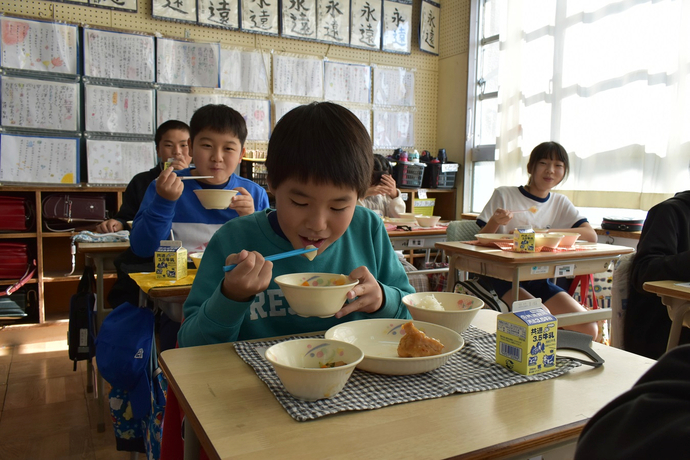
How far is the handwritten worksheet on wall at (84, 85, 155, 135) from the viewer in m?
4.03

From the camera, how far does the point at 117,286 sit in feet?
6.16

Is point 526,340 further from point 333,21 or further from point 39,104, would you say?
point 333,21

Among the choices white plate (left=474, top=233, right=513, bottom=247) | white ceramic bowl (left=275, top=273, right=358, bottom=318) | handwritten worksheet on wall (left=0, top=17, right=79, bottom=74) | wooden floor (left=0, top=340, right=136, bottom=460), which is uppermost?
handwritten worksheet on wall (left=0, top=17, right=79, bottom=74)

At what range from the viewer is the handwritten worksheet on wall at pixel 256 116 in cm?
463

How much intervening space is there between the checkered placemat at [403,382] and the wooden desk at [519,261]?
5.59ft

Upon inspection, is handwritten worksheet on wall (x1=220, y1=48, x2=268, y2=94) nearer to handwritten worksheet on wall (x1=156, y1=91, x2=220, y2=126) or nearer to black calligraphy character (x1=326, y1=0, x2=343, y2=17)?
handwritten worksheet on wall (x1=156, y1=91, x2=220, y2=126)

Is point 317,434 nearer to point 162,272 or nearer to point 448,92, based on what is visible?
point 162,272

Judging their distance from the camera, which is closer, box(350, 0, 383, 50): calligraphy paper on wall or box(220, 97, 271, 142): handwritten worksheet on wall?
box(220, 97, 271, 142): handwritten worksheet on wall

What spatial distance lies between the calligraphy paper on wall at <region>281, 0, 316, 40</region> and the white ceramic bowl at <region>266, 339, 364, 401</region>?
4501mm

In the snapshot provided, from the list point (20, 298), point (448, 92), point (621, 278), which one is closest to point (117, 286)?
point (621, 278)

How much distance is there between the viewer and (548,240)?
2.73 meters

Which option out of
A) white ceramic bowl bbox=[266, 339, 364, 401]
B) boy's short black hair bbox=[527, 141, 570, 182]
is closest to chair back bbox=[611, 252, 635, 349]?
boy's short black hair bbox=[527, 141, 570, 182]

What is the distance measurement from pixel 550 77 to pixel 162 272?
3753mm

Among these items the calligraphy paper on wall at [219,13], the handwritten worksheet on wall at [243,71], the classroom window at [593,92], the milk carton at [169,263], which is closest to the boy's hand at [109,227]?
the milk carton at [169,263]
